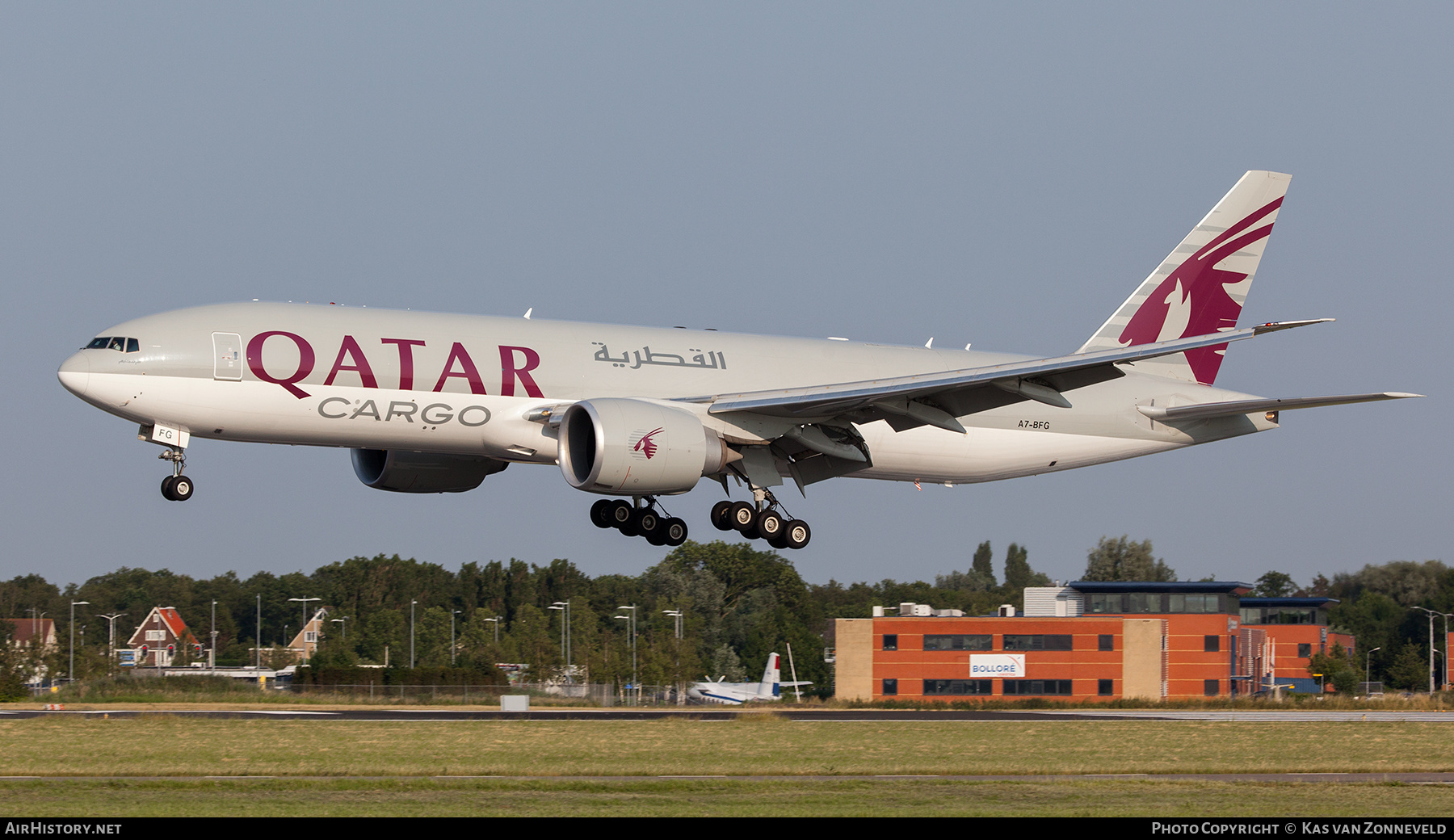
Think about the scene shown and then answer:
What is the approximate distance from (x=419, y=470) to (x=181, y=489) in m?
6.96

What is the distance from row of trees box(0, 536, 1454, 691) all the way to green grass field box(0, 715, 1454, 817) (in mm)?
43958

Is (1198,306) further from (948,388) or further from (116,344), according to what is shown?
(116,344)

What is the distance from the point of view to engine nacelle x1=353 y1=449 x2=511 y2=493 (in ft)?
126

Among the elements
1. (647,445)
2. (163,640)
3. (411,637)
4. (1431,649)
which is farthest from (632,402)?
(163,640)

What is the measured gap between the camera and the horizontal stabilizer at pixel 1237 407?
3462cm

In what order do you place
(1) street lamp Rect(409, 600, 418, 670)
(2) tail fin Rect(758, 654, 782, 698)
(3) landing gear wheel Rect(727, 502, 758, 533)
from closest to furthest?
(3) landing gear wheel Rect(727, 502, 758, 533)
(2) tail fin Rect(758, 654, 782, 698)
(1) street lamp Rect(409, 600, 418, 670)

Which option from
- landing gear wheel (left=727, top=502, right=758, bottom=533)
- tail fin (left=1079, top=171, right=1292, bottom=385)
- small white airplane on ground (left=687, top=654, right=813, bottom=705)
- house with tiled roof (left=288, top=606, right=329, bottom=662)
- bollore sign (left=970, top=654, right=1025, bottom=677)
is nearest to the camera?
landing gear wheel (left=727, top=502, right=758, bottom=533)

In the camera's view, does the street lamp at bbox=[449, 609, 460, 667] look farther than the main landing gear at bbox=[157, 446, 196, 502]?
Yes

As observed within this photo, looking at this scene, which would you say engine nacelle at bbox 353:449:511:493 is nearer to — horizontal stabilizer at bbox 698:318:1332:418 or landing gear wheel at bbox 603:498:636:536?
landing gear wheel at bbox 603:498:636:536

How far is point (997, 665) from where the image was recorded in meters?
89.6

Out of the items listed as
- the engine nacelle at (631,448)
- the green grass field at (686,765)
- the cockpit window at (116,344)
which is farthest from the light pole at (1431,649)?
the cockpit window at (116,344)

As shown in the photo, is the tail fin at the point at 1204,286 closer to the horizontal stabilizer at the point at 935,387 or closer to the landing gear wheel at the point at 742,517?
the horizontal stabilizer at the point at 935,387

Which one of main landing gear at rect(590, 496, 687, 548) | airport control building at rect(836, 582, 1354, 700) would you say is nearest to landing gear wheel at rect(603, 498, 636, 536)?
main landing gear at rect(590, 496, 687, 548)
